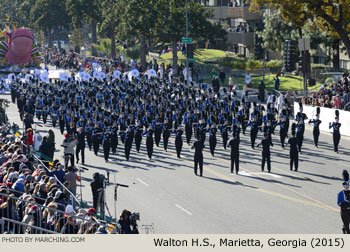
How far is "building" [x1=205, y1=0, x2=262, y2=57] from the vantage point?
222 feet

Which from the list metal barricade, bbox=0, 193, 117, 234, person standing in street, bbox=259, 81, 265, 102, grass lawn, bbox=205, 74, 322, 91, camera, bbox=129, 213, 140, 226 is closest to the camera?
metal barricade, bbox=0, 193, 117, 234

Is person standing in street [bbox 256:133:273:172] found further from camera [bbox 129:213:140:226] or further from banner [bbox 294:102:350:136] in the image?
camera [bbox 129:213:140:226]

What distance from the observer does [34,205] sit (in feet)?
54.8

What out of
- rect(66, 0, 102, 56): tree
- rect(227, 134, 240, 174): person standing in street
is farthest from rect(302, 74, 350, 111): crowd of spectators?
rect(66, 0, 102, 56): tree

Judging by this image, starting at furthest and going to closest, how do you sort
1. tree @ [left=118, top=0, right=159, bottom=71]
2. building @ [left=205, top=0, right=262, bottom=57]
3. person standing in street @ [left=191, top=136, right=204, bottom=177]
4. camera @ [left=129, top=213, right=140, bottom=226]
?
1. building @ [left=205, top=0, right=262, bottom=57]
2. tree @ [left=118, top=0, right=159, bottom=71]
3. person standing in street @ [left=191, top=136, right=204, bottom=177]
4. camera @ [left=129, top=213, right=140, bottom=226]

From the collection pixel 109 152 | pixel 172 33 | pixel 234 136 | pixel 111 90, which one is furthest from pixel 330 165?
pixel 172 33

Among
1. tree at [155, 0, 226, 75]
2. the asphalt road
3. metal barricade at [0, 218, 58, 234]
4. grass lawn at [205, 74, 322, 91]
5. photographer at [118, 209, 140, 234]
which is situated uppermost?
tree at [155, 0, 226, 75]

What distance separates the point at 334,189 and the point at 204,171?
490cm

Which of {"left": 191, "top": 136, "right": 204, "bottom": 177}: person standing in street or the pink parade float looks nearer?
{"left": 191, "top": 136, "right": 204, "bottom": 177}: person standing in street

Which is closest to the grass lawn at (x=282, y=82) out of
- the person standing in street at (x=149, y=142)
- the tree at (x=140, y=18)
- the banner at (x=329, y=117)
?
the tree at (x=140, y=18)

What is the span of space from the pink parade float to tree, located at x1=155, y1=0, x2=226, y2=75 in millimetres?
11384

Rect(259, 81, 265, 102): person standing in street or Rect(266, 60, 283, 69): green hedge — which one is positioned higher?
Rect(266, 60, 283, 69): green hedge

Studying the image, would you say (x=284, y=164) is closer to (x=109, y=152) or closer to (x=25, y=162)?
(x=109, y=152)

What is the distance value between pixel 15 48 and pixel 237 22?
2320 cm
